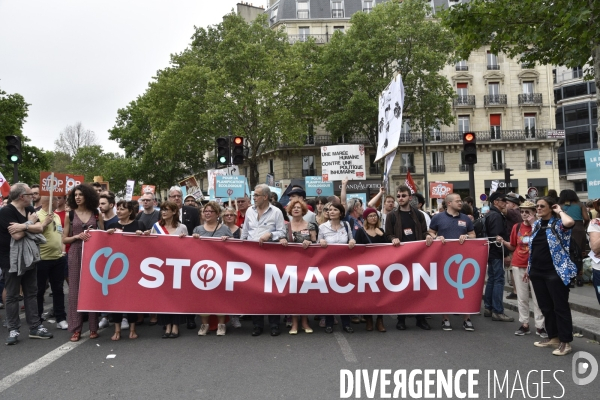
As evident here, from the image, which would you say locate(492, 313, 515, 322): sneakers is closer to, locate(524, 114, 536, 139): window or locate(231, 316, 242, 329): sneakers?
locate(231, 316, 242, 329): sneakers

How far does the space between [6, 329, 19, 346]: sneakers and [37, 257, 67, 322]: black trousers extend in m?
1.09

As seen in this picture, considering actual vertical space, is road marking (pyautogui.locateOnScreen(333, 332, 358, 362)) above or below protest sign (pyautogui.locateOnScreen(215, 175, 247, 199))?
below

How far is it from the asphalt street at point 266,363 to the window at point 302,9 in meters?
47.8

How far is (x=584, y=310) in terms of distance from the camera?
9.19m

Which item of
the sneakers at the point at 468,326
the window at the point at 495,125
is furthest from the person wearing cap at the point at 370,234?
the window at the point at 495,125

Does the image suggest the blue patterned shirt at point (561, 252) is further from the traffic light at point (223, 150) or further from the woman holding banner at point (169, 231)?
the traffic light at point (223, 150)

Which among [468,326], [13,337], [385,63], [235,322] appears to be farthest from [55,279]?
[385,63]

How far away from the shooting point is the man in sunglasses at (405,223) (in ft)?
27.1

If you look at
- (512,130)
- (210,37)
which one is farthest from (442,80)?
(210,37)

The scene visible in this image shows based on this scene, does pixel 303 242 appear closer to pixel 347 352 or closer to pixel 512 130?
pixel 347 352

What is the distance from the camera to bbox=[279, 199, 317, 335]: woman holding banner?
784 cm

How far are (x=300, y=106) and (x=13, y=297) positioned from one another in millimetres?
34066

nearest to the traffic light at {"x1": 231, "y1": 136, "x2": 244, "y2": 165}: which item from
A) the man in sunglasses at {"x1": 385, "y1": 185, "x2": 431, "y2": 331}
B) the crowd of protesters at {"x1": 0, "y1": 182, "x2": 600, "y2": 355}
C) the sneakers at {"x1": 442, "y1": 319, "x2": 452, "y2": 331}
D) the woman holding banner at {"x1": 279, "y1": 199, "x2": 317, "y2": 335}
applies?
the crowd of protesters at {"x1": 0, "y1": 182, "x2": 600, "y2": 355}

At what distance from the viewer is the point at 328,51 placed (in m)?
41.3
